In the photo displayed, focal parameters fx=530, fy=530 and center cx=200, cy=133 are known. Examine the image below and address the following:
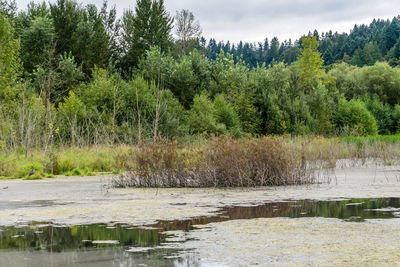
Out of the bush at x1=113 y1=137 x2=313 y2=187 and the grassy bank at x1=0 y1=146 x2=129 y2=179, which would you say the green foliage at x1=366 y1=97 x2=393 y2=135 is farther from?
the bush at x1=113 y1=137 x2=313 y2=187

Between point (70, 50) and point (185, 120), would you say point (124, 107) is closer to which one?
point (185, 120)

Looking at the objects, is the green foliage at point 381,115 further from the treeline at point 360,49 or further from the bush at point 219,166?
the bush at point 219,166

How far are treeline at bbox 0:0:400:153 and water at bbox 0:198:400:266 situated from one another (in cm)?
2163

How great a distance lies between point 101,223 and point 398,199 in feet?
22.8

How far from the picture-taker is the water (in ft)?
21.6

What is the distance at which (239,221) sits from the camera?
9.34m

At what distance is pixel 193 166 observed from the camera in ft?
51.6

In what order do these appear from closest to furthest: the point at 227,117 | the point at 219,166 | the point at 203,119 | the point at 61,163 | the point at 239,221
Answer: the point at 239,221 → the point at 219,166 → the point at 61,163 → the point at 203,119 → the point at 227,117

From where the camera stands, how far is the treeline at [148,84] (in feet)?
114

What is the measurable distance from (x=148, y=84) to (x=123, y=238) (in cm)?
3420

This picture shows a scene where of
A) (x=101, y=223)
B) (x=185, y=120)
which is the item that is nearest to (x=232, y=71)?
(x=185, y=120)

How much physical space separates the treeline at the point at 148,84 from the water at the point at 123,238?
852 inches

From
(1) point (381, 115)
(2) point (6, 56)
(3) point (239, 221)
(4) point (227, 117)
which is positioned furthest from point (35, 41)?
(3) point (239, 221)

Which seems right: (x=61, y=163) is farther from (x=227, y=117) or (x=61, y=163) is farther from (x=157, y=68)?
(x=157, y=68)
